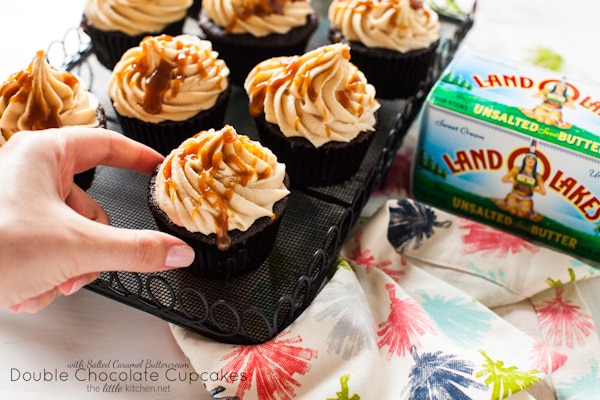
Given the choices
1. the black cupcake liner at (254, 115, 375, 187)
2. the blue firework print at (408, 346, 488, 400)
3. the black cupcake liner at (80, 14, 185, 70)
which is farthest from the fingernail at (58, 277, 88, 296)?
the black cupcake liner at (80, 14, 185, 70)

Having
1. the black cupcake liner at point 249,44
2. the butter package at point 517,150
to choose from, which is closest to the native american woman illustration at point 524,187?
the butter package at point 517,150

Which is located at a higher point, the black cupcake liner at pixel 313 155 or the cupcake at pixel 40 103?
the cupcake at pixel 40 103

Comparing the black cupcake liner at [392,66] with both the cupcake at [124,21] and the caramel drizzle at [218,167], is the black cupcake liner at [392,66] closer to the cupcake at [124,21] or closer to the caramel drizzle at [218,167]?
the cupcake at [124,21]

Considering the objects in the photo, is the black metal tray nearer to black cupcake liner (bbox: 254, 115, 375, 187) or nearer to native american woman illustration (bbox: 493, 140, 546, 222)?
black cupcake liner (bbox: 254, 115, 375, 187)

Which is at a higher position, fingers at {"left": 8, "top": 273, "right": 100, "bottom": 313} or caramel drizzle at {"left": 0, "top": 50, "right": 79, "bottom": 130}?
caramel drizzle at {"left": 0, "top": 50, "right": 79, "bottom": 130}

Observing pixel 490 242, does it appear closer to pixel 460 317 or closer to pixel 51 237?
pixel 460 317

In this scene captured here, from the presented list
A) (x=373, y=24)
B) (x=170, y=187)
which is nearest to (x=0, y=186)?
(x=170, y=187)
